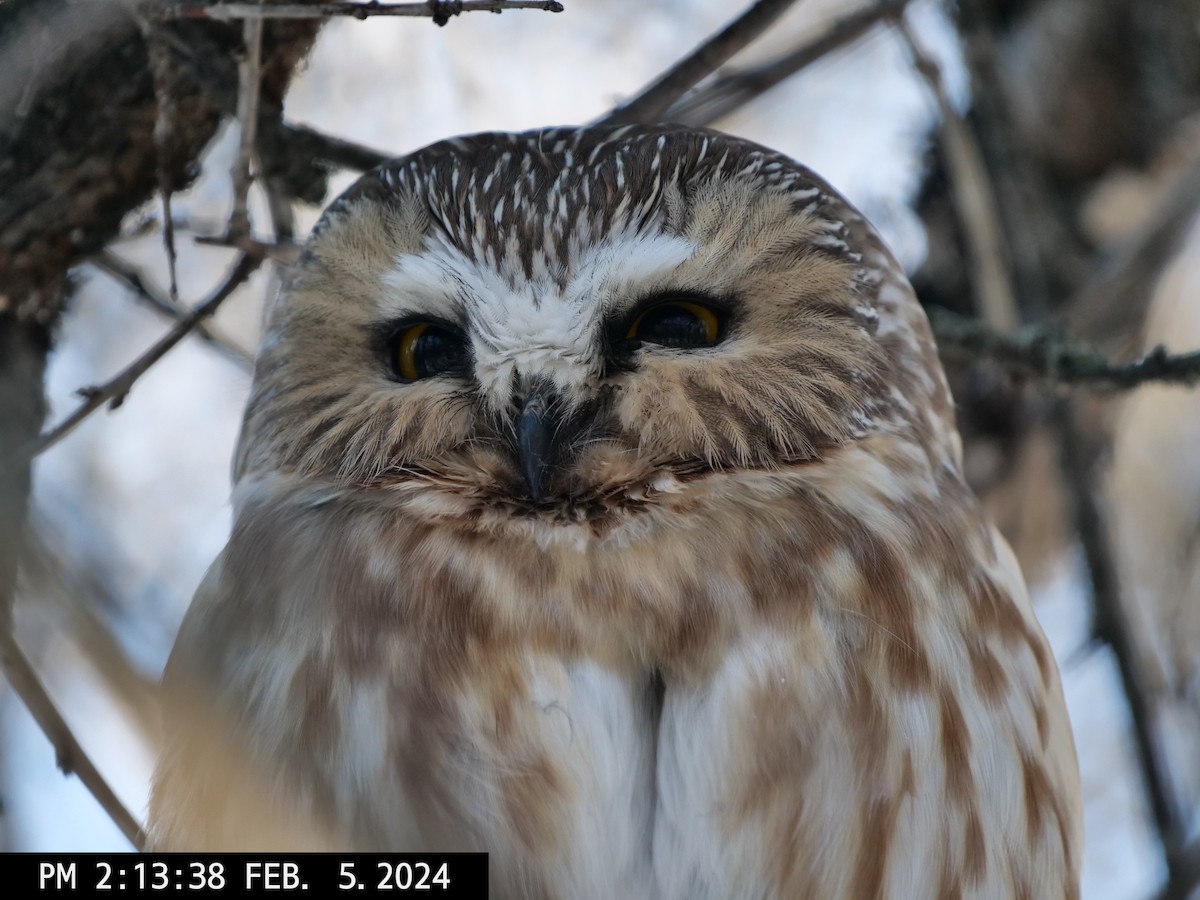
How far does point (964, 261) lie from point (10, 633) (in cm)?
283

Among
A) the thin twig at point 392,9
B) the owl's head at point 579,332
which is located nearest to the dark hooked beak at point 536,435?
the owl's head at point 579,332

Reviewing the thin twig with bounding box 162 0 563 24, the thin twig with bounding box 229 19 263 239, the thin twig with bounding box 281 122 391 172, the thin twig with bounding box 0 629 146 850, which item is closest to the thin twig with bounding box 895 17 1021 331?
the thin twig with bounding box 281 122 391 172

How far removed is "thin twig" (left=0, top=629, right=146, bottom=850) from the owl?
73 millimetres

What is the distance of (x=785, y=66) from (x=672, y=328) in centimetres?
96

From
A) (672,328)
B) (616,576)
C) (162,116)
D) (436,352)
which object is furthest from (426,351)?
(162,116)

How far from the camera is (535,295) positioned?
2301 millimetres

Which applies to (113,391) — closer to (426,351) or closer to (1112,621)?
(426,351)

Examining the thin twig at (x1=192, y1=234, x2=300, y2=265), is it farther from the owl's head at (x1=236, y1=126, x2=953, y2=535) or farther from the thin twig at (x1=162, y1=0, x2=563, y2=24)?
the thin twig at (x1=162, y1=0, x2=563, y2=24)

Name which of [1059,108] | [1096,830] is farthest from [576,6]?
[1096,830]

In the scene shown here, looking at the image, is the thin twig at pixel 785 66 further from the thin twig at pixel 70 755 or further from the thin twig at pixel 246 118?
the thin twig at pixel 70 755

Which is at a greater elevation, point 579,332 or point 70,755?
point 579,332

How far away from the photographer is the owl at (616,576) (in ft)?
6.90

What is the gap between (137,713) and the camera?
118 centimetres

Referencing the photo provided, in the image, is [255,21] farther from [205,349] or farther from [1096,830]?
[1096,830]
